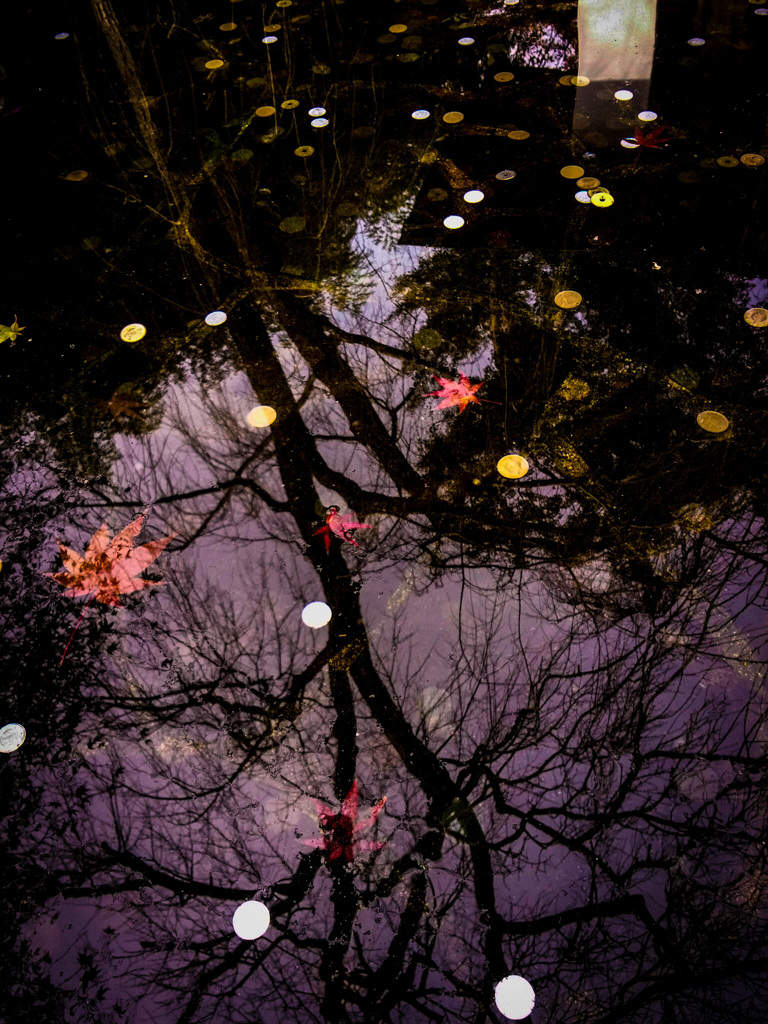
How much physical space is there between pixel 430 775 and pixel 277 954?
0.61 meters

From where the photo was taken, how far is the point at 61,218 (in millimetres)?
3951

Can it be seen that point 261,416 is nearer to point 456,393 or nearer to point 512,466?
point 456,393

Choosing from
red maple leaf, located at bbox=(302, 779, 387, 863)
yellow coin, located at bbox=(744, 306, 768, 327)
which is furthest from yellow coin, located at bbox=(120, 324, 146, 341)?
yellow coin, located at bbox=(744, 306, 768, 327)

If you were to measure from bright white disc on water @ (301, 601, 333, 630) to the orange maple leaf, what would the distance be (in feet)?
2.01

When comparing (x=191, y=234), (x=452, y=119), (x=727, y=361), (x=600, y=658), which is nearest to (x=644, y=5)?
(x=452, y=119)

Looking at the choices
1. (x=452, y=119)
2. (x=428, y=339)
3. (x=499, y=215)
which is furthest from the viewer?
(x=452, y=119)

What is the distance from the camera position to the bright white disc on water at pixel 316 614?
223cm

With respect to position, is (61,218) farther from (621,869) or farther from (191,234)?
(621,869)

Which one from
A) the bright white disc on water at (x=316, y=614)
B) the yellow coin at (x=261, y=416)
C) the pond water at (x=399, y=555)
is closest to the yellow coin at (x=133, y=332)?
the pond water at (x=399, y=555)

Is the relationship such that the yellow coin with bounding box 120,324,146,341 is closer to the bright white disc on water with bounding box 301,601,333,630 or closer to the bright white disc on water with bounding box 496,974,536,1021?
the bright white disc on water with bounding box 301,601,333,630

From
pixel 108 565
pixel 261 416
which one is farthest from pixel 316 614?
pixel 261 416

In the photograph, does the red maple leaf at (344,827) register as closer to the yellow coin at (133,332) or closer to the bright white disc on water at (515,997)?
the bright white disc on water at (515,997)

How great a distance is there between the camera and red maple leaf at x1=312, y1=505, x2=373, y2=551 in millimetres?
2438

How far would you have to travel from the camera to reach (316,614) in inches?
88.7
